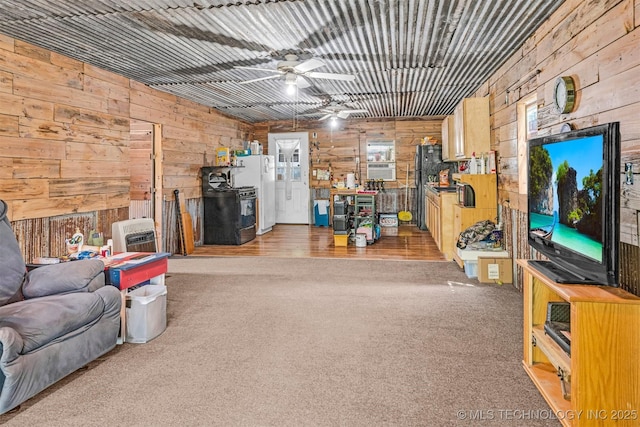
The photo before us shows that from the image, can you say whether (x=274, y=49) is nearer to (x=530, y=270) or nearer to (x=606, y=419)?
(x=530, y=270)

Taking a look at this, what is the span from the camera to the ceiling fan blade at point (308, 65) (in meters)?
4.18

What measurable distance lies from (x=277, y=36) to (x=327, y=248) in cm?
374

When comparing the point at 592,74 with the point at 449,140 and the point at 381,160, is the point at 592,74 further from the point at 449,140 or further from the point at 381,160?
the point at 381,160

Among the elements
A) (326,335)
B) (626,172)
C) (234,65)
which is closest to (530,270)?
(626,172)

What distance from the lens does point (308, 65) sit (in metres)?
4.30

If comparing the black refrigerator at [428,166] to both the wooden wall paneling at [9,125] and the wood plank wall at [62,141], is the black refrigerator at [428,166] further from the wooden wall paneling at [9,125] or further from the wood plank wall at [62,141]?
the wooden wall paneling at [9,125]

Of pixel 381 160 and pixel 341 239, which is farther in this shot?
pixel 381 160

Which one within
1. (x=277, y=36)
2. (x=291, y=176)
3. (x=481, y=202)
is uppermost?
(x=277, y=36)

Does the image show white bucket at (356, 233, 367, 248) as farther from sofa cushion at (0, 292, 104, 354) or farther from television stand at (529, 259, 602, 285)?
sofa cushion at (0, 292, 104, 354)

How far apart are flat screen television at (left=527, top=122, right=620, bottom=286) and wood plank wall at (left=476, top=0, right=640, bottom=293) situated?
0.38m

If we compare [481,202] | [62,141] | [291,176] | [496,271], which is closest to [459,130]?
[481,202]

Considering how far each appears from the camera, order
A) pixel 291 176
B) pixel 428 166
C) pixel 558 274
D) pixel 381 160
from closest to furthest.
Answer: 1. pixel 558 274
2. pixel 428 166
3. pixel 381 160
4. pixel 291 176

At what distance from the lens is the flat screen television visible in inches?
71.1

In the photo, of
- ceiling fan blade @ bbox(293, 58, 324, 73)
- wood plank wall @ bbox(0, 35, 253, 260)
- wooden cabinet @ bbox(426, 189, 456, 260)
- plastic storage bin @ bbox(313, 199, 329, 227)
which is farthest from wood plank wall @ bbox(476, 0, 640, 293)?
plastic storage bin @ bbox(313, 199, 329, 227)
